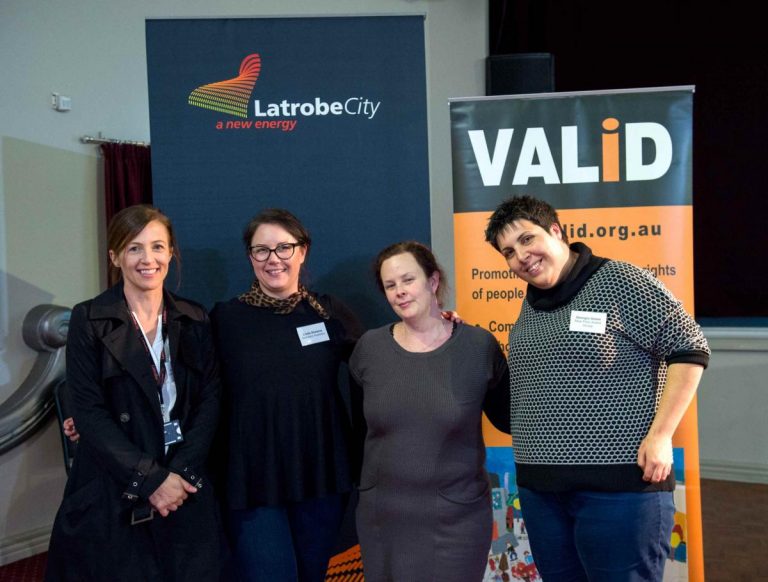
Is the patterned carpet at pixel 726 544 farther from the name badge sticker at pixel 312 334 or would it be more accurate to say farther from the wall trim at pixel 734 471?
the name badge sticker at pixel 312 334

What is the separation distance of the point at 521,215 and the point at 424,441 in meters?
0.63

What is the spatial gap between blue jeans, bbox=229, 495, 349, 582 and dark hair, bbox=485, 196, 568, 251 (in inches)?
36.5

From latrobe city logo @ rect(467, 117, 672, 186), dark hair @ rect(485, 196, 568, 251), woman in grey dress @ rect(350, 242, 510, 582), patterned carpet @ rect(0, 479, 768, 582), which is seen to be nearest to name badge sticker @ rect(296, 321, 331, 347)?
woman in grey dress @ rect(350, 242, 510, 582)

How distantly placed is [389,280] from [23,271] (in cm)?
276

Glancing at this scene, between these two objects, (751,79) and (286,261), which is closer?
(286,261)

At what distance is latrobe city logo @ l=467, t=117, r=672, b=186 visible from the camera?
2.67m

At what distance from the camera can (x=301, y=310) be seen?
7.45 ft

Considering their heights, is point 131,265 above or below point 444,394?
above

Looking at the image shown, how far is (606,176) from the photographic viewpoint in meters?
2.69

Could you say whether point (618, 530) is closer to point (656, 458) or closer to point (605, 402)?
point (656, 458)

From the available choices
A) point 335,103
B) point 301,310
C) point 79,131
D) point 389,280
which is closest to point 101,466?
point 301,310

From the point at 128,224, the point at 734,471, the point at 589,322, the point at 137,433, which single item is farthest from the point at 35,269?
the point at 734,471

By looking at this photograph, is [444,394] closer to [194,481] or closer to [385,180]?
[194,481]

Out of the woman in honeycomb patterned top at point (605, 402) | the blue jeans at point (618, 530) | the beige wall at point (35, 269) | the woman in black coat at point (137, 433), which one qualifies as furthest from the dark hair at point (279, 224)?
the beige wall at point (35, 269)
